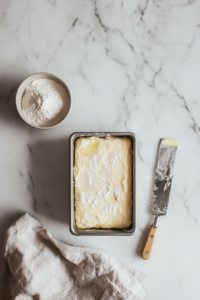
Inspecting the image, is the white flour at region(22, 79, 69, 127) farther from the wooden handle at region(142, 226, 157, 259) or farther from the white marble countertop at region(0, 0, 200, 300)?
the wooden handle at region(142, 226, 157, 259)

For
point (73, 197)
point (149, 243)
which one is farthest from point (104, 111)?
point (149, 243)

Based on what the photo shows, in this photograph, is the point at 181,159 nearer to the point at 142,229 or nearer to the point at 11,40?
the point at 142,229

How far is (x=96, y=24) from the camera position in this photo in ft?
3.32

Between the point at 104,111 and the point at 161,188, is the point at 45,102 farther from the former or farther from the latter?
the point at 161,188

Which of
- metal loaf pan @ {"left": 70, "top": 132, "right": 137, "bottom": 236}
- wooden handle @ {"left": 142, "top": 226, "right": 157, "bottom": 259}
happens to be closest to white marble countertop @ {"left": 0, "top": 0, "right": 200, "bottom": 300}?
wooden handle @ {"left": 142, "top": 226, "right": 157, "bottom": 259}

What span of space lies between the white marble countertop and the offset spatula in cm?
4

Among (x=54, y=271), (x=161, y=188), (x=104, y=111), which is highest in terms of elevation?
(x=104, y=111)

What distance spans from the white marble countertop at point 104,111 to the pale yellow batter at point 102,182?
0.16m

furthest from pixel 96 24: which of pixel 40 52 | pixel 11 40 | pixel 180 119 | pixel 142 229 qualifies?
pixel 142 229

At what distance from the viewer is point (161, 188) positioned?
978mm

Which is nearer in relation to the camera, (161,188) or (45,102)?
(45,102)

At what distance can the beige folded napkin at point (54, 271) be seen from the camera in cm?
90

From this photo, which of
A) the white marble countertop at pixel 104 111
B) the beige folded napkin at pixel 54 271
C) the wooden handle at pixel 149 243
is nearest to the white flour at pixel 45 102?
the white marble countertop at pixel 104 111

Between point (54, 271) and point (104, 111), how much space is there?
0.68m
